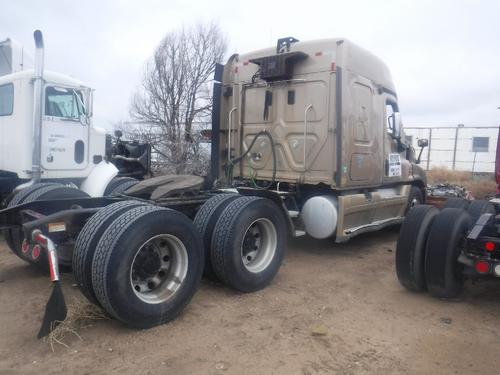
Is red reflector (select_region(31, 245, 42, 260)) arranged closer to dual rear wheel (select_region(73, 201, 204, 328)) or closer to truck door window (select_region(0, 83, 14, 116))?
dual rear wheel (select_region(73, 201, 204, 328))

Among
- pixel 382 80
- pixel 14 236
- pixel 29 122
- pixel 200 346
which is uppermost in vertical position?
pixel 382 80

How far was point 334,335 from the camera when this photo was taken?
381cm

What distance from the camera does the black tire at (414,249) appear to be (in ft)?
15.4

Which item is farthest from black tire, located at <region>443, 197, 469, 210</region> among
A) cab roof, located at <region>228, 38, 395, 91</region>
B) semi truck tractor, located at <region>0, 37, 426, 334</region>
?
cab roof, located at <region>228, 38, 395, 91</region>

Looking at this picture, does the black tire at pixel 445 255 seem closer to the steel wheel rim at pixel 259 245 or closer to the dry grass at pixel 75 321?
the steel wheel rim at pixel 259 245

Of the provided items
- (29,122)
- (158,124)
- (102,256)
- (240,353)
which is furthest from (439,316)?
(158,124)

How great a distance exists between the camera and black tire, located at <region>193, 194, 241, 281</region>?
4719 mm

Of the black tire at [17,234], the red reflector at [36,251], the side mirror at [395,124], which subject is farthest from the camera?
the side mirror at [395,124]

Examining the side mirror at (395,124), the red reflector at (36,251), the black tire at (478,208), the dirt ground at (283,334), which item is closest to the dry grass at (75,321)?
the dirt ground at (283,334)

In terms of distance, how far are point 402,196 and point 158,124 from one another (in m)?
12.6

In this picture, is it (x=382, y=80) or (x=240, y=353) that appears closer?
(x=240, y=353)

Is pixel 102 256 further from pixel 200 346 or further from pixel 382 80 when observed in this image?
pixel 382 80

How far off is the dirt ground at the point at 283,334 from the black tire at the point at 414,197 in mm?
3134

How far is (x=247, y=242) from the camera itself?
16.5ft
